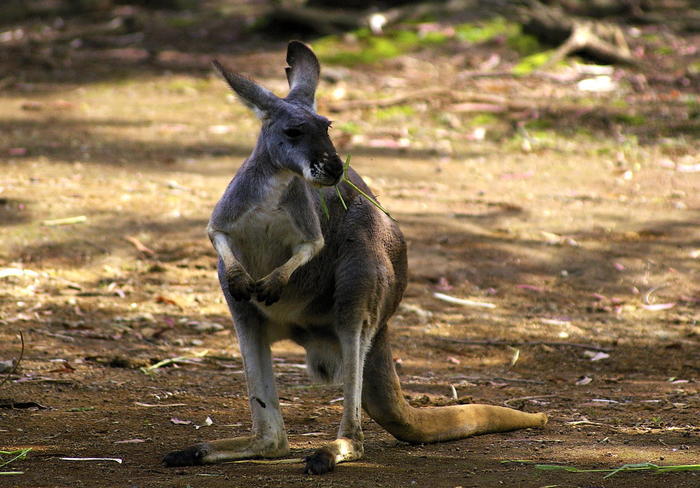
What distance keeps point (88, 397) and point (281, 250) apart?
122cm

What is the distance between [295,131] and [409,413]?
111 centimetres

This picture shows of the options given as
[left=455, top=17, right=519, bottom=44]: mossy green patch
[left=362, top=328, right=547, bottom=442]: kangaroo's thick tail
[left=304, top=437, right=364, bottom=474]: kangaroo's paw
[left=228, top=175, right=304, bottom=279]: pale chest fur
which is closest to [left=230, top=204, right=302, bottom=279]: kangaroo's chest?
[left=228, top=175, right=304, bottom=279]: pale chest fur

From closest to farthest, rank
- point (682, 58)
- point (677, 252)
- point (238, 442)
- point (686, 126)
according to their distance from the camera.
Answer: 1. point (238, 442)
2. point (677, 252)
3. point (686, 126)
4. point (682, 58)

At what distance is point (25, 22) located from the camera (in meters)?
14.0

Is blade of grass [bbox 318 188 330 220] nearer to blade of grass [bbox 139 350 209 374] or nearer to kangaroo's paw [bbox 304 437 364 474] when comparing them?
kangaroo's paw [bbox 304 437 364 474]

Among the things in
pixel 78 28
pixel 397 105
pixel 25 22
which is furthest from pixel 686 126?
pixel 25 22

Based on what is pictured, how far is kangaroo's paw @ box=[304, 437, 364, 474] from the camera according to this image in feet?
10.5

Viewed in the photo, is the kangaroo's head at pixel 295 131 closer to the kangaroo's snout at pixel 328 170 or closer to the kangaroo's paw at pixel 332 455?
the kangaroo's snout at pixel 328 170

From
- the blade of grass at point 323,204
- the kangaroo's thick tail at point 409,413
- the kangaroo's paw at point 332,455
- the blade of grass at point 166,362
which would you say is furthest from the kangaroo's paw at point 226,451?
the blade of grass at point 166,362

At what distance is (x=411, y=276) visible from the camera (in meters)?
6.20

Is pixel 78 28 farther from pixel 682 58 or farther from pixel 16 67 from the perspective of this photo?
pixel 682 58

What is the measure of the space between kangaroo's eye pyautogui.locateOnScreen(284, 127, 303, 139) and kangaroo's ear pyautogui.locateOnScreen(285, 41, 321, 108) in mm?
226

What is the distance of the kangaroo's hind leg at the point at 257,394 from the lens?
11.4 feet

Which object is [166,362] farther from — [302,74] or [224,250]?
[302,74]
